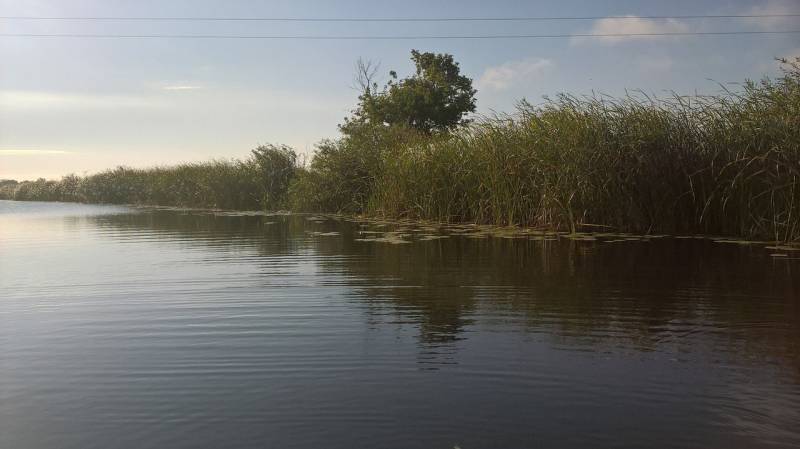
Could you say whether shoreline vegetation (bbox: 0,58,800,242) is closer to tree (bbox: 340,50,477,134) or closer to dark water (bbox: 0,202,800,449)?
dark water (bbox: 0,202,800,449)

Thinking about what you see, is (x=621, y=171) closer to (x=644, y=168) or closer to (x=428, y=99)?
(x=644, y=168)

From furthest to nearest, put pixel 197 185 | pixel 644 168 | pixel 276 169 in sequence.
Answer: pixel 197 185 → pixel 276 169 → pixel 644 168

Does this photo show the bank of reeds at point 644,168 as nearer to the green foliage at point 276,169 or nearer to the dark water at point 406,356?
the dark water at point 406,356

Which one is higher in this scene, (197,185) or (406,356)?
(197,185)

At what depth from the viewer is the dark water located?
2645 mm

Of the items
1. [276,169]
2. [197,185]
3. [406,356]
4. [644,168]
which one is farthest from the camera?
[197,185]

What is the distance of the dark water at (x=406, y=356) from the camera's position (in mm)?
2645

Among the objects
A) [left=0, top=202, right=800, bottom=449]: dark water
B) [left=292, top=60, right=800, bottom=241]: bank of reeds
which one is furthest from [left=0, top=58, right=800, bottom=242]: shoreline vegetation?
[left=0, top=202, right=800, bottom=449]: dark water

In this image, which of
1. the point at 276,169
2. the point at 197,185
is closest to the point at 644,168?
the point at 276,169

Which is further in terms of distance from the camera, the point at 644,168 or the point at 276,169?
the point at 276,169

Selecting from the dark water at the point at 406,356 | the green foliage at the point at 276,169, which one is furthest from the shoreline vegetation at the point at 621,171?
the green foliage at the point at 276,169

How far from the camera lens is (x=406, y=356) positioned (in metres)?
3.71

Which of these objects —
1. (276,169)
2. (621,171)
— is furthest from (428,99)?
(621,171)

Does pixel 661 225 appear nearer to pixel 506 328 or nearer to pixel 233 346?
pixel 506 328
